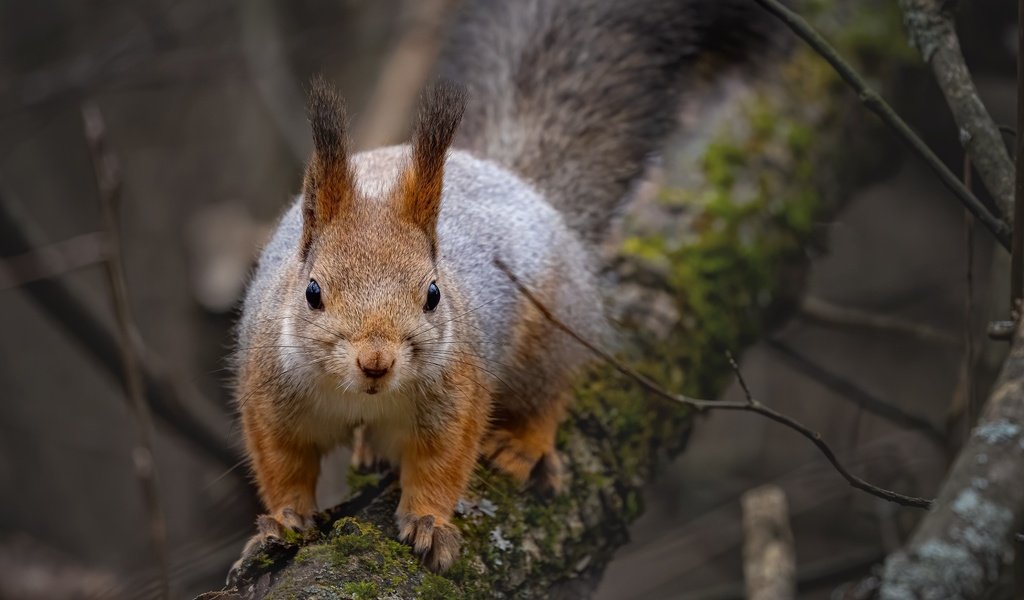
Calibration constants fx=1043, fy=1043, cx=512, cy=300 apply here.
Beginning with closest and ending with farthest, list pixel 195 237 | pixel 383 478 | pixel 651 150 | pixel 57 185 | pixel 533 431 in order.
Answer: pixel 383 478
pixel 533 431
pixel 651 150
pixel 195 237
pixel 57 185

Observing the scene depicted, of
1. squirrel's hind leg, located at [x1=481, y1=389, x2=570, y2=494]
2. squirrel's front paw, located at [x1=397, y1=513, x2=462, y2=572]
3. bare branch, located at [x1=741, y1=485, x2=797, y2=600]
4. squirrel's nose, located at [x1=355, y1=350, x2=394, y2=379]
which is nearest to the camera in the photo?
squirrel's nose, located at [x1=355, y1=350, x2=394, y2=379]

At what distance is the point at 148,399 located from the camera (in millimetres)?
3654

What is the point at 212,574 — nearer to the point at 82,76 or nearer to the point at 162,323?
the point at 82,76

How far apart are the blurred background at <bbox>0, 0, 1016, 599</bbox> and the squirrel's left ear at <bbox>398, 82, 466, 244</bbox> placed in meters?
0.64

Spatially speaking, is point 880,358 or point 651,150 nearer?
point 651,150

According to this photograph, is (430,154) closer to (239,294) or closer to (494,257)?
(494,257)

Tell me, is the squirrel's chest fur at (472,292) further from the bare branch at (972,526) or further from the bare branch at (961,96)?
the bare branch at (972,526)

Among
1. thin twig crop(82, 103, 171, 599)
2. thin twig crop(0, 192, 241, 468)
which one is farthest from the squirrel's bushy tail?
thin twig crop(82, 103, 171, 599)

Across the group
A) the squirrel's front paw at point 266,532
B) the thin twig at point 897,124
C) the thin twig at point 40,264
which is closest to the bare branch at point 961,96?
the thin twig at point 897,124

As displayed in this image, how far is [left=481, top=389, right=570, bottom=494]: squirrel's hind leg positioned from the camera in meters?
2.59

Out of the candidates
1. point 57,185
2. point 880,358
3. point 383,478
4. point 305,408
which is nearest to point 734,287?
point 383,478

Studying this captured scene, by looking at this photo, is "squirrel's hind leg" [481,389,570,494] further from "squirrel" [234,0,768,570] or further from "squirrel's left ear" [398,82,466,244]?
"squirrel's left ear" [398,82,466,244]

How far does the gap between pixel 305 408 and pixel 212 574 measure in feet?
4.06

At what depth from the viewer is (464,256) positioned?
8.39ft
